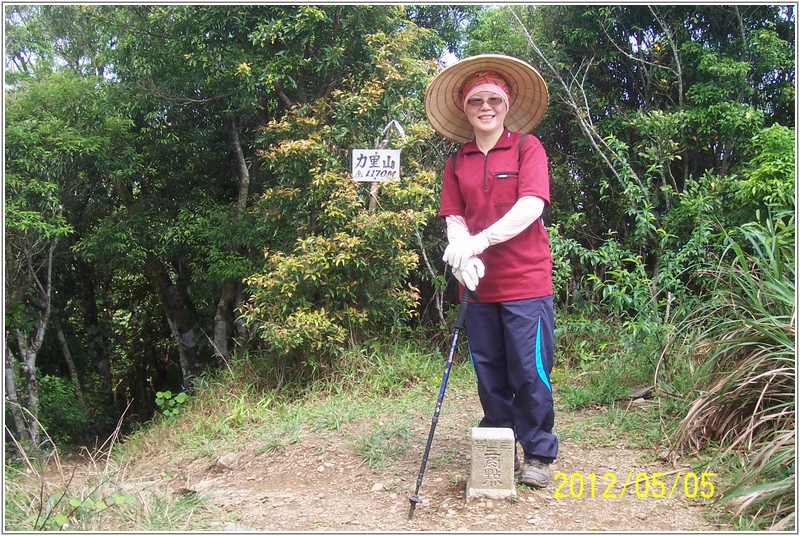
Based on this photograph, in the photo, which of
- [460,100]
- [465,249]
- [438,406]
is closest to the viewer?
[465,249]

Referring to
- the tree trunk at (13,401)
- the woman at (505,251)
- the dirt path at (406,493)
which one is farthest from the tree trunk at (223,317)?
the woman at (505,251)

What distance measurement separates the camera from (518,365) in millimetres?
2975

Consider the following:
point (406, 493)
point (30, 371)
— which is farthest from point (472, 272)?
point (30, 371)

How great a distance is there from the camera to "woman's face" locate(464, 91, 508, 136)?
9.93 ft

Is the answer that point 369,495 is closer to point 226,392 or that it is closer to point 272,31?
point 226,392

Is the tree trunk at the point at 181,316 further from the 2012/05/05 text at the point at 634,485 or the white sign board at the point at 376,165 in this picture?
the 2012/05/05 text at the point at 634,485

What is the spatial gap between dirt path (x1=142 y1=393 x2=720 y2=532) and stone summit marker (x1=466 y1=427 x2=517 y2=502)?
47 mm

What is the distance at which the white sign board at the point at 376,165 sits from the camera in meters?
5.25

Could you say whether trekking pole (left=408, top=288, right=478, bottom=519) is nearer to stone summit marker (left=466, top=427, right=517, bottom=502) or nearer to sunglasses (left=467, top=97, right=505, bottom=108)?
stone summit marker (left=466, top=427, right=517, bottom=502)

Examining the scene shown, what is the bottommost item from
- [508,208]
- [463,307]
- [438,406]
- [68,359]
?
[68,359]

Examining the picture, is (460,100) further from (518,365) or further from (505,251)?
(518,365)

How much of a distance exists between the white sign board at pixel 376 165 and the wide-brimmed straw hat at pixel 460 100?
1.89 meters

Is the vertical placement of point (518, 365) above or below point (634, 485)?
above

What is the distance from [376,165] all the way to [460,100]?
203cm
